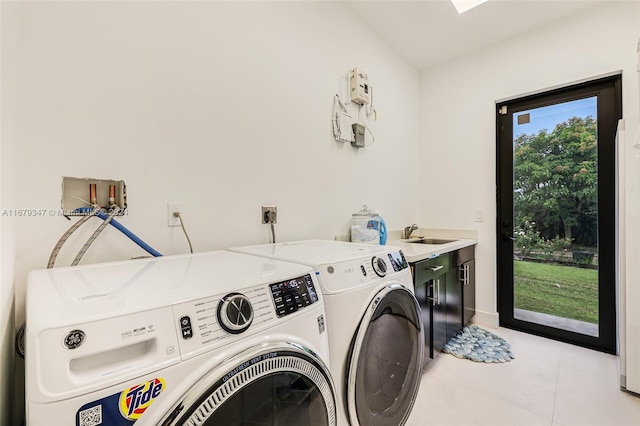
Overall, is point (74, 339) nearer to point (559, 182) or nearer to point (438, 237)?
point (438, 237)

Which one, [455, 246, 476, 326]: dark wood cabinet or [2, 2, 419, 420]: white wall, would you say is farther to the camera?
[455, 246, 476, 326]: dark wood cabinet

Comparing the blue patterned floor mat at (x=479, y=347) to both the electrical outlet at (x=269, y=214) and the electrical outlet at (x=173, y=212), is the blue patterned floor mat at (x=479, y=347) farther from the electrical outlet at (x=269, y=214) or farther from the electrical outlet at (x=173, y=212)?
the electrical outlet at (x=173, y=212)

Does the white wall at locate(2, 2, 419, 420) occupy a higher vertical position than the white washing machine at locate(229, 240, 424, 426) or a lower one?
higher

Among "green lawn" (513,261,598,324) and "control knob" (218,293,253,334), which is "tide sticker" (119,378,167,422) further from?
"green lawn" (513,261,598,324)

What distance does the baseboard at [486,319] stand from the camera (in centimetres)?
266

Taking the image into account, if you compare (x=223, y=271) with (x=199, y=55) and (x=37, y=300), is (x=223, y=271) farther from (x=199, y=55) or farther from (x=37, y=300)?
(x=199, y=55)

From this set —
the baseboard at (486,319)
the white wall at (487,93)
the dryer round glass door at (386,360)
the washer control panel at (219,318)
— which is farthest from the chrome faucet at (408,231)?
the washer control panel at (219,318)

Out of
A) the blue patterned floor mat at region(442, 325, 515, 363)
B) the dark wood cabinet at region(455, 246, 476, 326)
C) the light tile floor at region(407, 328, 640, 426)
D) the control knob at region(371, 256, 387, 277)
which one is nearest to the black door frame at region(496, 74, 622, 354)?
the light tile floor at region(407, 328, 640, 426)

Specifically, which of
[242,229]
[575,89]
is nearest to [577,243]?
[575,89]

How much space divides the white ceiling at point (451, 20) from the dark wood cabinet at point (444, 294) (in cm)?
196

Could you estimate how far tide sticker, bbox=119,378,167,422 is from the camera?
0.45 metres

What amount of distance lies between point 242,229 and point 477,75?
2.82 meters

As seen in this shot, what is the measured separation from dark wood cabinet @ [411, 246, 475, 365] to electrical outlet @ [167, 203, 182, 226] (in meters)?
1.33

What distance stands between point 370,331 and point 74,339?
0.85m
